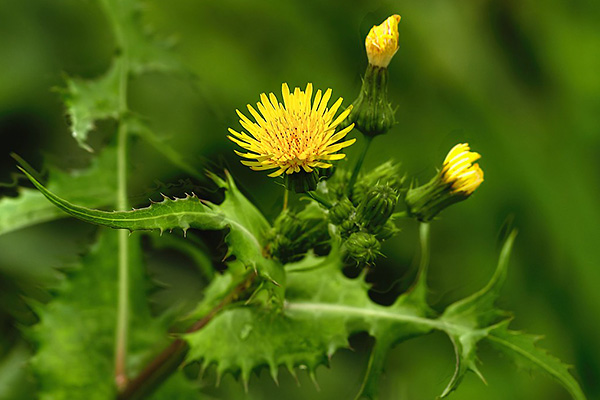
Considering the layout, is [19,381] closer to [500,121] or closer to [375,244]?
[375,244]

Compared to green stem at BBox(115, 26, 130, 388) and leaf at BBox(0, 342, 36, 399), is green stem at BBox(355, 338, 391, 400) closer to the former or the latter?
green stem at BBox(115, 26, 130, 388)

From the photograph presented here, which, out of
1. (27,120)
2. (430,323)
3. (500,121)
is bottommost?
(430,323)

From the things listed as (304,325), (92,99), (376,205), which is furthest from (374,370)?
(92,99)

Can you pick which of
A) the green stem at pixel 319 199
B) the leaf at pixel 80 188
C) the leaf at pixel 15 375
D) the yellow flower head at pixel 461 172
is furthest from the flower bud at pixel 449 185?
the leaf at pixel 15 375

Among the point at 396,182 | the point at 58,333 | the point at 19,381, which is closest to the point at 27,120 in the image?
the point at 19,381

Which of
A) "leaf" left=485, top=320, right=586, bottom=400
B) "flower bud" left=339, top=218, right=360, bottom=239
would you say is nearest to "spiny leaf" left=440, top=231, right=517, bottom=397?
"leaf" left=485, top=320, right=586, bottom=400

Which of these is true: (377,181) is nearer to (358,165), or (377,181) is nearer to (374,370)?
(358,165)

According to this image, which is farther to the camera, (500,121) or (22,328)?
(500,121)
